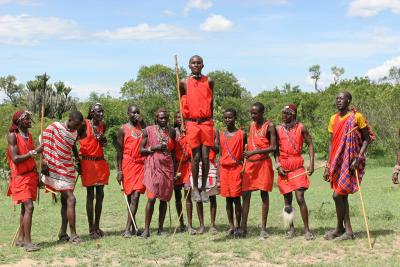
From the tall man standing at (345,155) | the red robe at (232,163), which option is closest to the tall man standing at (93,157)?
the red robe at (232,163)

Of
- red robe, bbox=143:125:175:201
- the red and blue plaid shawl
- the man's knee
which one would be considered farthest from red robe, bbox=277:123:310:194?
the man's knee

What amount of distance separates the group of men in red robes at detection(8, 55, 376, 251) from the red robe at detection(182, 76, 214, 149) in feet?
0.05

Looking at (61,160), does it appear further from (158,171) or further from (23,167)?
(158,171)

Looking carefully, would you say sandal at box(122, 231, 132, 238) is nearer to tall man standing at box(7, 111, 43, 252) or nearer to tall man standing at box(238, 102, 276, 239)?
tall man standing at box(7, 111, 43, 252)

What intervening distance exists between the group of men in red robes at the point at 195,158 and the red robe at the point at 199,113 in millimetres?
15

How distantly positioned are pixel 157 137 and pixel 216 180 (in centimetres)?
129

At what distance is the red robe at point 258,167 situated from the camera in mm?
8523

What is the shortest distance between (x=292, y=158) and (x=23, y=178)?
408 cm

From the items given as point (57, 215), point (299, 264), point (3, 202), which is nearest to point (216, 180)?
point (299, 264)

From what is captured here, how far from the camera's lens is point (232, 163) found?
881cm

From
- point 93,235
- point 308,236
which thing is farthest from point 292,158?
point 93,235

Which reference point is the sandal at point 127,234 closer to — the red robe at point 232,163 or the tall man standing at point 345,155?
the red robe at point 232,163

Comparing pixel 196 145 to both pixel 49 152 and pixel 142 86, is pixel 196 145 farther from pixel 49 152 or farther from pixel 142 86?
pixel 142 86

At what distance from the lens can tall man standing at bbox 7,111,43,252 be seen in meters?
7.89
